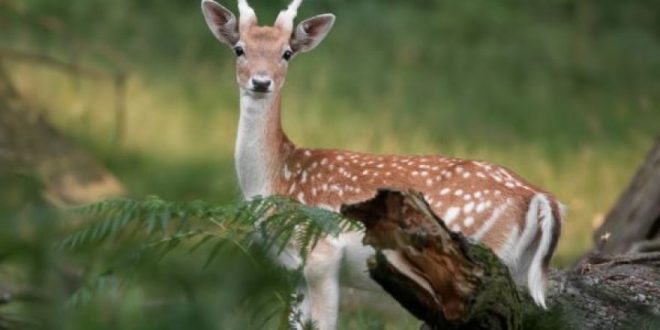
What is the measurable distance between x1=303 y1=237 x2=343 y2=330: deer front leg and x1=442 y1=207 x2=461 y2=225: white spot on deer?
0.35m

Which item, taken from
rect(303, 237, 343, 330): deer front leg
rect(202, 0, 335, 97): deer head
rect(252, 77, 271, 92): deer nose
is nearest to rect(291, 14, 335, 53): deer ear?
rect(202, 0, 335, 97): deer head

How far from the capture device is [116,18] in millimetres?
14609

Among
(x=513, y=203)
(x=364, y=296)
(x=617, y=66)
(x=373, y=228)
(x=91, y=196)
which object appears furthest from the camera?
(x=617, y=66)

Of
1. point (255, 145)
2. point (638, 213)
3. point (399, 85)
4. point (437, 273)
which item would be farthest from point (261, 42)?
point (399, 85)

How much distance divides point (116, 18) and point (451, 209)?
9352mm

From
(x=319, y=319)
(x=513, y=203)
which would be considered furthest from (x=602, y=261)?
(x=319, y=319)

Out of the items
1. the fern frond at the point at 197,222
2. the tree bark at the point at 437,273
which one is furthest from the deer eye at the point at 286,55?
the fern frond at the point at 197,222

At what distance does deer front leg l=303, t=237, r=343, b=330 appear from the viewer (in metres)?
5.51

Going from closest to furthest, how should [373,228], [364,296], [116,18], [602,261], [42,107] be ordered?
1. [373,228]
2. [602,261]
3. [364,296]
4. [42,107]
5. [116,18]

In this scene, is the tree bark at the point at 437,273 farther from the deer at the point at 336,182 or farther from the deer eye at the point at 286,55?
the deer eye at the point at 286,55

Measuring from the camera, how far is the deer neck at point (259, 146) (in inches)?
247

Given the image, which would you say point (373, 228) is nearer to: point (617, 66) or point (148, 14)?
point (148, 14)

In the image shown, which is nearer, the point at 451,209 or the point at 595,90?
the point at 451,209

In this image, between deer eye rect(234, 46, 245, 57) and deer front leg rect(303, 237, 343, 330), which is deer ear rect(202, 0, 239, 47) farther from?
deer front leg rect(303, 237, 343, 330)
